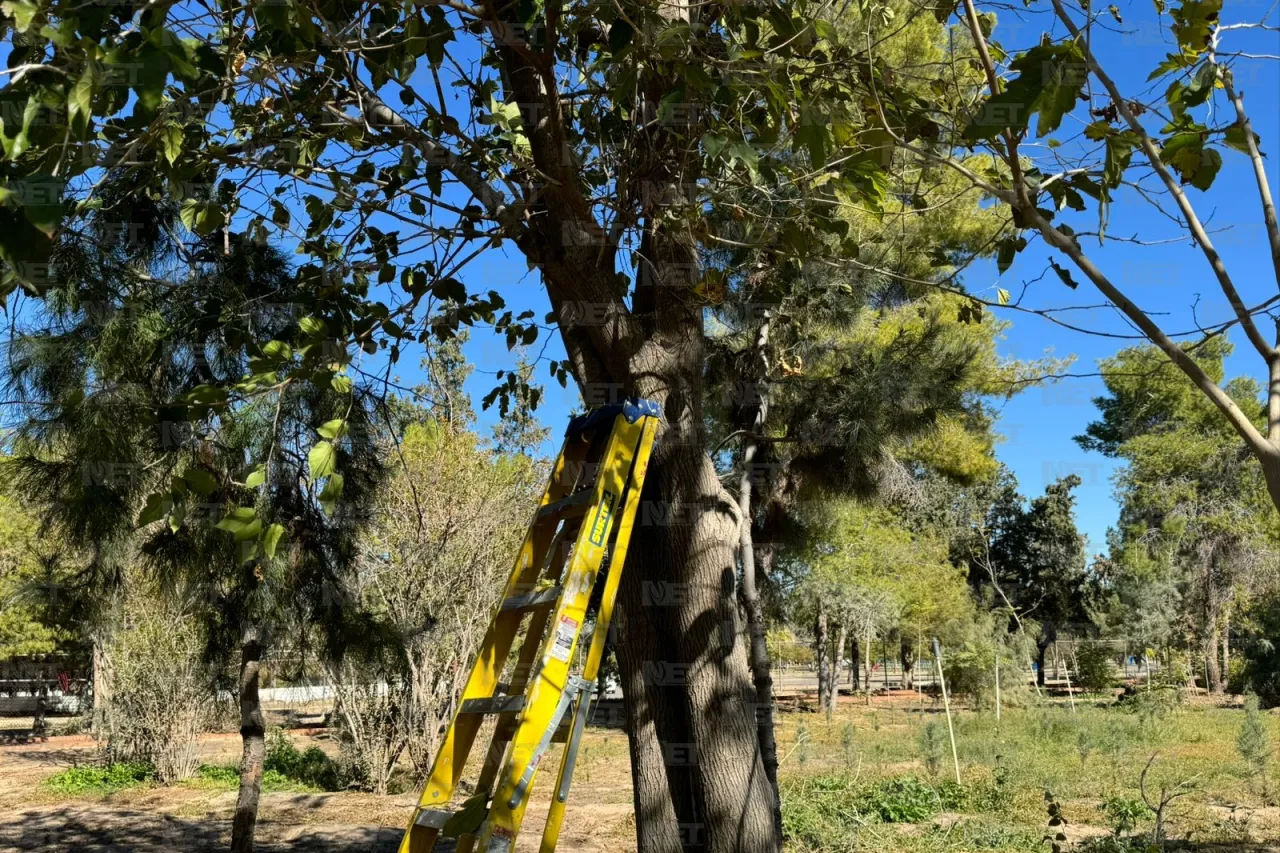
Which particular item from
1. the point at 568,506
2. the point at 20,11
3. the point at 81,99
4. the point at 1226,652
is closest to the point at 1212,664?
the point at 1226,652

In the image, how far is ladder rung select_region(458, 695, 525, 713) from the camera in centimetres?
236

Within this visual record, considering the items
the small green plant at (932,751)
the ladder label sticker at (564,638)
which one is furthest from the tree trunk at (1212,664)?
the ladder label sticker at (564,638)

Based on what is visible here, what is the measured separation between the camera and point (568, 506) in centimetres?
281

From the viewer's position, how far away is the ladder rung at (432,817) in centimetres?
233

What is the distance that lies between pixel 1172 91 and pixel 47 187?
2372 millimetres

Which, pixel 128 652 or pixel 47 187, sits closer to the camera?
pixel 47 187

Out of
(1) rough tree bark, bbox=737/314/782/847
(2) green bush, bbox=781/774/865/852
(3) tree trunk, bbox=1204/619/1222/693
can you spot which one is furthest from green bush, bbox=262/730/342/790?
(3) tree trunk, bbox=1204/619/1222/693

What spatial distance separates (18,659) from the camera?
68.1 feet

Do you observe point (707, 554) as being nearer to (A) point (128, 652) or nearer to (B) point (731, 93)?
(B) point (731, 93)

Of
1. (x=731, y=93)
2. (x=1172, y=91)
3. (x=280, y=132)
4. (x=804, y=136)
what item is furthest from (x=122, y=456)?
(x=1172, y=91)

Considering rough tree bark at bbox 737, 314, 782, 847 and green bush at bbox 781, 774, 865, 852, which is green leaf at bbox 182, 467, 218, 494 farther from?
green bush at bbox 781, 774, 865, 852

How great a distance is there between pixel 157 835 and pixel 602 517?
25.7ft

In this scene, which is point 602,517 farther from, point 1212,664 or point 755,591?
point 1212,664

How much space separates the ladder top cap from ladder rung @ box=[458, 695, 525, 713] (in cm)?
79
